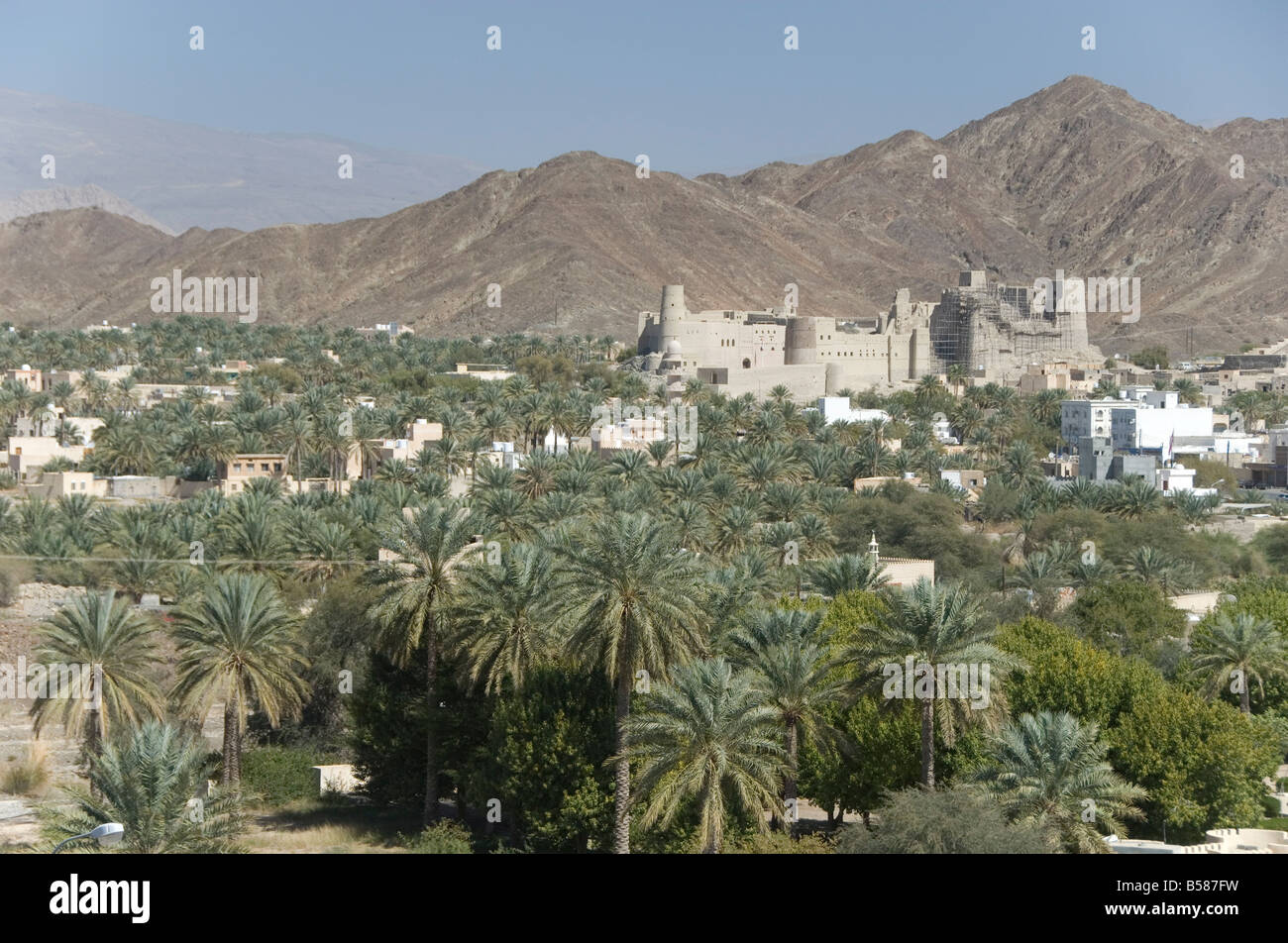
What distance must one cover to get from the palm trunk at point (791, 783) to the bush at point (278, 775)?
21.1 ft

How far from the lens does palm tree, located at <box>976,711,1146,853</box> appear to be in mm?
15655

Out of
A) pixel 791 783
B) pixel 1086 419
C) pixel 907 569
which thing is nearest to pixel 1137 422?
pixel 1086 419

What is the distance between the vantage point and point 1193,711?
63.0 ft

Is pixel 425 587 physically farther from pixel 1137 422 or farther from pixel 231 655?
pixel 1137 422

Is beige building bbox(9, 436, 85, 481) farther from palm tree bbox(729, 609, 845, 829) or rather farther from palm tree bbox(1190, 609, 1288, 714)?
palm tree bbox(1190, 609, 1288, 714)

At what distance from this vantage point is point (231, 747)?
1941cm

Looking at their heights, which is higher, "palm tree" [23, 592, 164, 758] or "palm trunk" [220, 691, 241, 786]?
"palm tree" [23, 592, 164, 758]

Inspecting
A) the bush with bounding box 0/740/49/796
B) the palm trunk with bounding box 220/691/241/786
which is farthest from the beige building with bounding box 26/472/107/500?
the palm trunk with bounding box 220/691/241/786

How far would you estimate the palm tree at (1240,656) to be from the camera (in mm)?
22188

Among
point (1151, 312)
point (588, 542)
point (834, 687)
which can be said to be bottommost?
point (834, 687)

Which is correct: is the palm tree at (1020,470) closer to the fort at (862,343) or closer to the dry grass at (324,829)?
the fort at (862,343)
